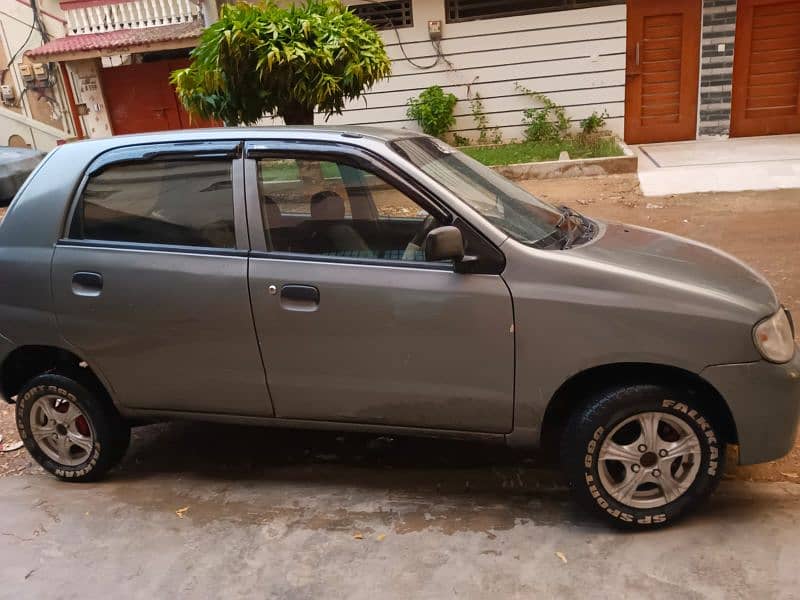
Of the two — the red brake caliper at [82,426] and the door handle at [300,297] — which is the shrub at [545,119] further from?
the red brake caliper at [82,426]

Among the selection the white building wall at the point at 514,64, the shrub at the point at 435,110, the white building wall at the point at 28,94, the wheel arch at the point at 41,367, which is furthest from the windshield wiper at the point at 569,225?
the white building wall at the point at 28,94

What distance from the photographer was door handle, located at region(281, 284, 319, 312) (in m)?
3.15

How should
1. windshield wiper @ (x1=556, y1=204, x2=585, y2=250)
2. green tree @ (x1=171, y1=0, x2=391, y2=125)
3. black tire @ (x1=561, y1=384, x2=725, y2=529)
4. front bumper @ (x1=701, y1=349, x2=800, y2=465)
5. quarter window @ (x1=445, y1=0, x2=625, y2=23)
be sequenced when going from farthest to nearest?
quarter window @ (x1=445, y1=0, x2=625, y2=23) < green tree @ (x1=171, y1=0, x2=391, y2=125) < windshield wiper @ (x1=556, y1=204, x2=585, y2=250) < black tire @ (x1=561, y1=384, x2=725, y2=529) < front bumper @ (x1=701, y1=349, x2=800, y2=465)

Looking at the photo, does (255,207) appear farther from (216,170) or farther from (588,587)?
(588,587)

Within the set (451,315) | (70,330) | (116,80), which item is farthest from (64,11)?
(451,315)

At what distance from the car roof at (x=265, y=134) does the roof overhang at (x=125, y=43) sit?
40.2 ft

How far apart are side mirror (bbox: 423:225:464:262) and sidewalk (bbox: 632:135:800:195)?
717 centimetres

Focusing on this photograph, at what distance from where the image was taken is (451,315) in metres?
3.00

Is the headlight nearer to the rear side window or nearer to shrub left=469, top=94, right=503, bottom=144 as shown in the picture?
the rear side window

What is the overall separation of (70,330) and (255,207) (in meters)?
1.20

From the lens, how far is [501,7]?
1259 cm

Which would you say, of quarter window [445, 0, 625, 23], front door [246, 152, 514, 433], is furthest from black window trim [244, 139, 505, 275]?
quarter window [445, 0, 625, 23]

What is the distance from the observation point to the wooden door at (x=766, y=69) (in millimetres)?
11906

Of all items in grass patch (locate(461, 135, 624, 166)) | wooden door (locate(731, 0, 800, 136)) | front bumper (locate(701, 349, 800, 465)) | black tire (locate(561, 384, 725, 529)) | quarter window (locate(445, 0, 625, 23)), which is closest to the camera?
front bumper (locate(701, 349, 800, 465))
